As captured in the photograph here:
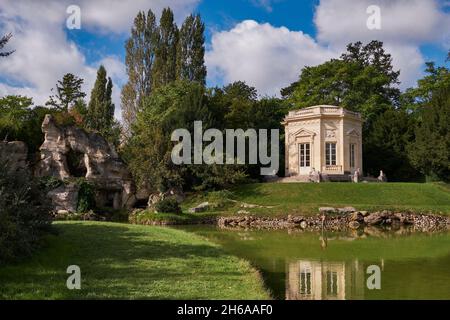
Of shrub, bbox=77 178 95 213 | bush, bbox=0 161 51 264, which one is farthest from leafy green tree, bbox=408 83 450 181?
bush, bbox=0 161 51 264

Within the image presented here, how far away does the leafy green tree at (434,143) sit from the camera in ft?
121

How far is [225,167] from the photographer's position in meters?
33.7

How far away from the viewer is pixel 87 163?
30.7 m

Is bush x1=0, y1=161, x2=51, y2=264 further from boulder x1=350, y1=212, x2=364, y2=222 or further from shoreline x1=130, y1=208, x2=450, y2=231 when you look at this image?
boulder x1=350, y1=212, x2=364, y2=222

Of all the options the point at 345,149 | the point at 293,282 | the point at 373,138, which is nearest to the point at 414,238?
the point at 293,282

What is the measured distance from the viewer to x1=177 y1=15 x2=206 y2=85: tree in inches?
1812

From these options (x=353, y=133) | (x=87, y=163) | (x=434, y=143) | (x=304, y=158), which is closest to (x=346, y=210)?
(x=304, y=158)

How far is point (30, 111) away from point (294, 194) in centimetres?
2771

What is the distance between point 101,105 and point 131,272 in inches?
1522

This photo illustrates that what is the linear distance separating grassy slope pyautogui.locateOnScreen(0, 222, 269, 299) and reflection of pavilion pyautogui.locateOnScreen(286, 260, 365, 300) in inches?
34.3

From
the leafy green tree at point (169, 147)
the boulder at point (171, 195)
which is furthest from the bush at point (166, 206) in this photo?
the leafy green tree at point (169, 147)

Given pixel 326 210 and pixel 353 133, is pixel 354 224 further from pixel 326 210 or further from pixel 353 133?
pixel 353 133

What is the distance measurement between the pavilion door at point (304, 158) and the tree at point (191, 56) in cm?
1277

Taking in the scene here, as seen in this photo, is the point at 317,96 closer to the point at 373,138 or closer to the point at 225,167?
the point at 373,138
